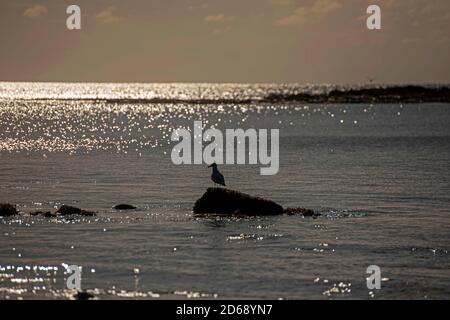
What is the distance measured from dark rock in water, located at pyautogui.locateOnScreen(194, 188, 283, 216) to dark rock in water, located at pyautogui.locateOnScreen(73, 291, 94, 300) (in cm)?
1124

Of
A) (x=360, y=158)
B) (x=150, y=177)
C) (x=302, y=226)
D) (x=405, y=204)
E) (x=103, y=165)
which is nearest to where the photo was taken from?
(x=302, y=226)

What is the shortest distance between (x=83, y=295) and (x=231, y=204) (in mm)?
11561

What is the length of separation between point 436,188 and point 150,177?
49.0 feet

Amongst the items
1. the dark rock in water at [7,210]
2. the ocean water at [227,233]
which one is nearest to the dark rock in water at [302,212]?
the ocean water at [227,233]

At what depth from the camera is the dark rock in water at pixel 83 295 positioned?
20969 millimetres

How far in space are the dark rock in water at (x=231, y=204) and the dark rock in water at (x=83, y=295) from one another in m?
11.2

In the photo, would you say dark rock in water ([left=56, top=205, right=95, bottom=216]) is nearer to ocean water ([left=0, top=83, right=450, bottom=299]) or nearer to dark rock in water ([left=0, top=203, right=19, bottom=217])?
ocean water ([left=0, top=83, right=450, bottom=299])

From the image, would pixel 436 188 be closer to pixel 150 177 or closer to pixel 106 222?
pixel 150 177

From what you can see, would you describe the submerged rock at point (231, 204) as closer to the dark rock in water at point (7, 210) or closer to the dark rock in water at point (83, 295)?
the dark rock in water at point (7, 210)

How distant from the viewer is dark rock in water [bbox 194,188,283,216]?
32000 millimetres

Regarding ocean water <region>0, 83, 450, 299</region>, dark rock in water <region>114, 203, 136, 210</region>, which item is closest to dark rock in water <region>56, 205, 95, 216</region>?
ocean water <region>0, 83, 450, 299</region>

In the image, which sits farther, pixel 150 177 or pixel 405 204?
pixel 150 177
